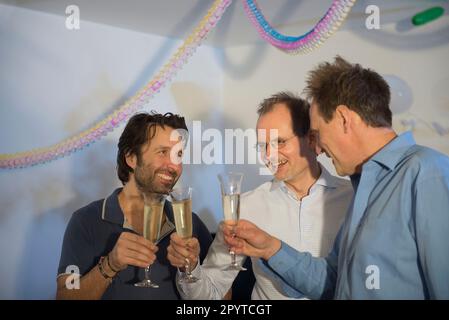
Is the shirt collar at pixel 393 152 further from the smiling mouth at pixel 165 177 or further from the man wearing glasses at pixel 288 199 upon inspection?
the smiling mouth at pixel 165 177

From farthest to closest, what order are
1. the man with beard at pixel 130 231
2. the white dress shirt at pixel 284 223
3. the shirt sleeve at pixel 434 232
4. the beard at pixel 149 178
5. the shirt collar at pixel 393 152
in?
the beard at pixel 149 178 → the white dress shirt at pixel 284 223 → the man with beard at pixel 130 231 → the shirt collar at pixel 393 152 → the shirt sleeve at pixel 434 232

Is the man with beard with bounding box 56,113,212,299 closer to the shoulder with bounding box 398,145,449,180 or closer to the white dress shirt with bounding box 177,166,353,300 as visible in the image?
the white dress shirt with bounding box 177,166,353,300

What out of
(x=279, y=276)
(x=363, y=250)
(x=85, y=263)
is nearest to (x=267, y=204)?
(x=279, y=276)

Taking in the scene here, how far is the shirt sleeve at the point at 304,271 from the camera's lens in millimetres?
1263

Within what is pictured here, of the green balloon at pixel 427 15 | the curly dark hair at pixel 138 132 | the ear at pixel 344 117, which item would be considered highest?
the green balloon at pixel 427 15

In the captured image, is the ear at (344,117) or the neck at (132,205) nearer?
the ear at (344,117)

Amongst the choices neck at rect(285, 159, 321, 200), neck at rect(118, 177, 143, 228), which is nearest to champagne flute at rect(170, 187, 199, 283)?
neck at rect(118, 177, 143, 228)

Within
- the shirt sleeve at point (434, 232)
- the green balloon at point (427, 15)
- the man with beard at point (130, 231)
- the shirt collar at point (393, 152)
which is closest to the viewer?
the shirt sleeve at point (434, 232)

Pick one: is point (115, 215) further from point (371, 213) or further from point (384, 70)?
point (384, 70)

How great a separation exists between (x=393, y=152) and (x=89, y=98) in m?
1.26

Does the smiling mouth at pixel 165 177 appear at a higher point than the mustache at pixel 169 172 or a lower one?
lower

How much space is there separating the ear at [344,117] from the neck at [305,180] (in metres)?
0.34

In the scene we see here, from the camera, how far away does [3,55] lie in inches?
69.5

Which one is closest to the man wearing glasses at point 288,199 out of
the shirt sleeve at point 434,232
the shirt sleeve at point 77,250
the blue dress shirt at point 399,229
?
the blue dress shirt at point 399,229
